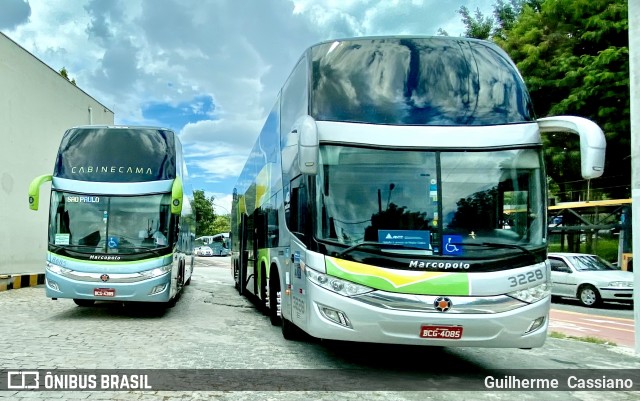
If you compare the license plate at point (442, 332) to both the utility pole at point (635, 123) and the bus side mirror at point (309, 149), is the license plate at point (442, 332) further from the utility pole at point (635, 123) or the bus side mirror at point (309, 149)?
the utility pole at point (635, 123)

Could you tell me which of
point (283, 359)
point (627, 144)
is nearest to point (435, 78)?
point (283, 359)

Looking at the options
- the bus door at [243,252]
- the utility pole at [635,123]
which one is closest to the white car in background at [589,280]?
the utility pole at [635,123]

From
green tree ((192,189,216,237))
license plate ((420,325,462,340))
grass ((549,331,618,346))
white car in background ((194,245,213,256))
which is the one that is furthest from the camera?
green tree ((192,189,216,237))

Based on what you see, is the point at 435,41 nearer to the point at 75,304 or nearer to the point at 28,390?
the point at 28,390

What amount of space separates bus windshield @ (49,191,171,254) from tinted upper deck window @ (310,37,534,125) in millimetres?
5347

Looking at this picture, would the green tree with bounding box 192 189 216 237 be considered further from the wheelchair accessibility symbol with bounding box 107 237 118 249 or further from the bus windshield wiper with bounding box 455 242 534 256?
the bus windshield wiper with bounding box 455 242 534 256

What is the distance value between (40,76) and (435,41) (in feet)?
56.7

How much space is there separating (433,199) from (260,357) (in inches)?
119

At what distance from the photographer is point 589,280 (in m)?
15.8

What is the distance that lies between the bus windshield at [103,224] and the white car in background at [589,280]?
11349mm

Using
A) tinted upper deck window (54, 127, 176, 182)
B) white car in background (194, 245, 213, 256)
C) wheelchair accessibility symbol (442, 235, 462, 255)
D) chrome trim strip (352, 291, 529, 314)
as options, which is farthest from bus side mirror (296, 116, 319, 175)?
white car in background (194, 245, 213, 256)

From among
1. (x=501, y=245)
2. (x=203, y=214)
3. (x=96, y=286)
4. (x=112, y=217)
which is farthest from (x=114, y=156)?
(x=203, y=214)

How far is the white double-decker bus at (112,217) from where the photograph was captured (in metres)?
10.6

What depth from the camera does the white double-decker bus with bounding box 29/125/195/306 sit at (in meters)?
10.6
